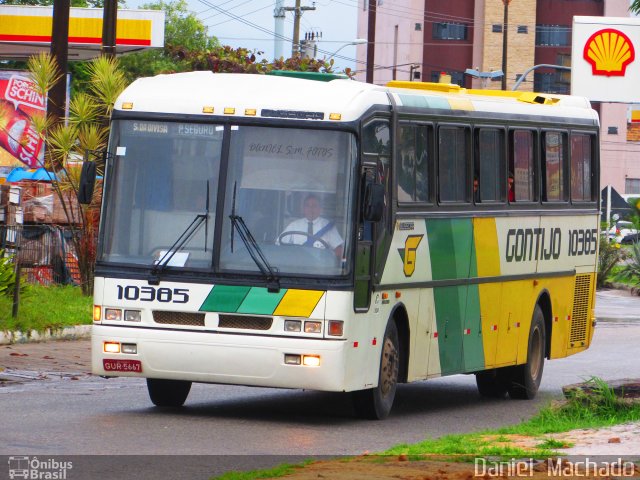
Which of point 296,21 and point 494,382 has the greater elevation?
point 296,21

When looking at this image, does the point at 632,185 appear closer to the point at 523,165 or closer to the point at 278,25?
the point at 278,25

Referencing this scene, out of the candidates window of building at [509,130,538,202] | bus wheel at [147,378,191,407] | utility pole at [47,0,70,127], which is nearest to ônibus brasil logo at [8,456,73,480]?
bus wheel at [147,378,191,407]

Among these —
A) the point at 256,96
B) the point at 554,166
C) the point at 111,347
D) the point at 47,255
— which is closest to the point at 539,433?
the point at 111,347

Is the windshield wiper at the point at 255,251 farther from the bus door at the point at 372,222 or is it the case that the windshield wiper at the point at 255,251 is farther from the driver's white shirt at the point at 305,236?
the bus door at the point at 372,222

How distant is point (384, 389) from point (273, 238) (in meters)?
1.93

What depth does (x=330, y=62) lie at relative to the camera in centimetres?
4272

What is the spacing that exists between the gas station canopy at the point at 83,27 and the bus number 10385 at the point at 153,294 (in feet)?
104

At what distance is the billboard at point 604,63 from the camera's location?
107ft

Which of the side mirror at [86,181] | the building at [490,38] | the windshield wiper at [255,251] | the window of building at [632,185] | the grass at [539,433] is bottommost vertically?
the grass at [539,433]

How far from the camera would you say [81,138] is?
79.4 ft

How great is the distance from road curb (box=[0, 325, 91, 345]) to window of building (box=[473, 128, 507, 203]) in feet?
23.2

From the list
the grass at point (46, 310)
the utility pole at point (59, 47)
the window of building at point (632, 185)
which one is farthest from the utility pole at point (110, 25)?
the window of building at point (632, 185)

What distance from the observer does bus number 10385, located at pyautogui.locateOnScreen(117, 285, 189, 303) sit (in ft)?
42.5

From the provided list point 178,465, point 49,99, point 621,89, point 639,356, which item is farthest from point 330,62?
point 178,465
